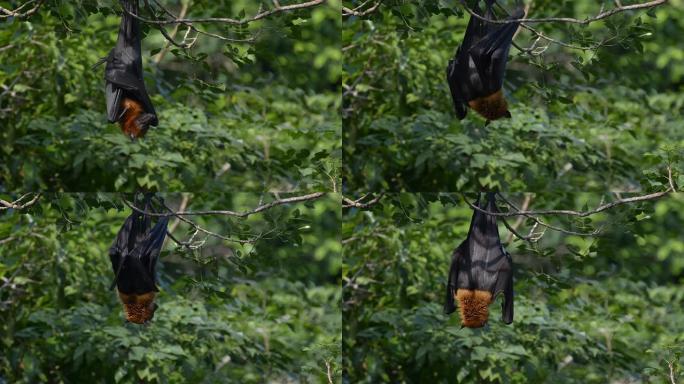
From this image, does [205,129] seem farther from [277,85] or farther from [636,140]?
[636,140]

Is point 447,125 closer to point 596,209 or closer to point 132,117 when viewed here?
point 596,209

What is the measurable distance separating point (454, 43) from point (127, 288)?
1.93 m

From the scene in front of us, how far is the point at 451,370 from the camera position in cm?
496

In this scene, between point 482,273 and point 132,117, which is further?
point 482,273

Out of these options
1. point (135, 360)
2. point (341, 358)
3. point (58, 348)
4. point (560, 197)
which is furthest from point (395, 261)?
point (58, 348)

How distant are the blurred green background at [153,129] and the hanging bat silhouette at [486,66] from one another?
972mm

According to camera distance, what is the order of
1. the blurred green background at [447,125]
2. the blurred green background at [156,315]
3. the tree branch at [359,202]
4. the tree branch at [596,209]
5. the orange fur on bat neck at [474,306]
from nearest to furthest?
the tree branch at [596,209]
the orange fur on bat neck at [474,306]
the tree branch at [359,202]
the blurred green background at [447,125]
the blurred green background at [156,315]

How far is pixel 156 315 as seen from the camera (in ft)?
16.6

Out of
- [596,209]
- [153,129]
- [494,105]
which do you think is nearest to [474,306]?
[596,209]

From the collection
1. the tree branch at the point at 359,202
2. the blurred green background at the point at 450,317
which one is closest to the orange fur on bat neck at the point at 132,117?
the tree branch at the point at 359,202

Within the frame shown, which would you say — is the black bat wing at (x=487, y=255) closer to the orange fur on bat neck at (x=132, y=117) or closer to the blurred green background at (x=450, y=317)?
the blurred green background at (x=450, y=317)

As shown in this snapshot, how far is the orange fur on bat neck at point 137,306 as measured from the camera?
4.16 metres

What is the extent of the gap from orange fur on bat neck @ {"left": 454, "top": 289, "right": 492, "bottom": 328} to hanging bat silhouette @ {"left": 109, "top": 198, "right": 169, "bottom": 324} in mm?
Result: 1242

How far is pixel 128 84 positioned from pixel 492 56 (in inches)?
54.8
